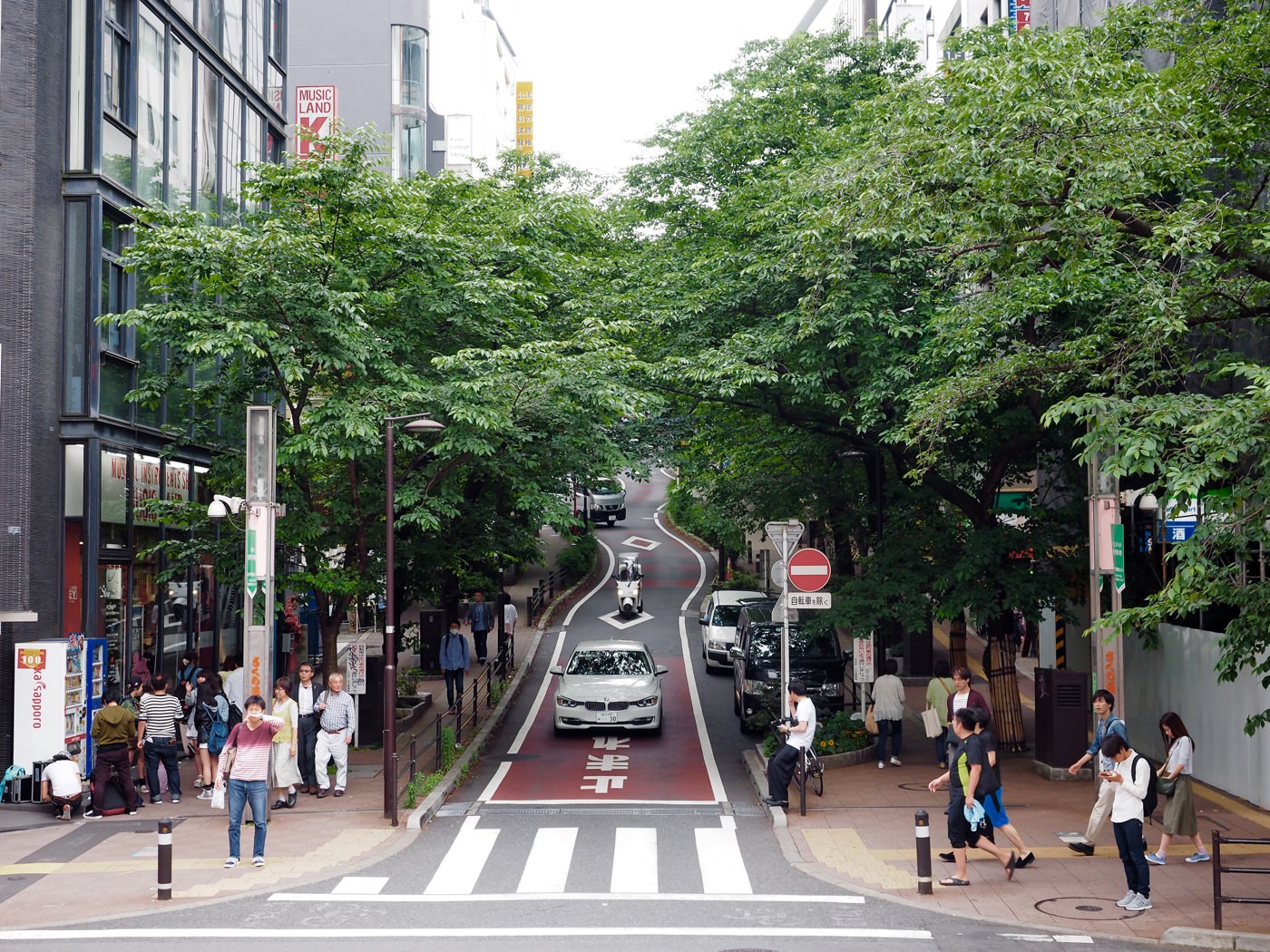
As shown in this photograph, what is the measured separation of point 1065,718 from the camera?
1823 cm

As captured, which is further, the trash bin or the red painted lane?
the trash bin

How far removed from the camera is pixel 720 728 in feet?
78.5

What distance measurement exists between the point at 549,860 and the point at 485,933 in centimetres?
289

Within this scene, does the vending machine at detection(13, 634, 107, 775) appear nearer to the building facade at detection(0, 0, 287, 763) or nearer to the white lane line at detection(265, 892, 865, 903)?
the building facade at detection(0, 0, 287, 763)

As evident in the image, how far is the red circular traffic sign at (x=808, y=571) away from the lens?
16859 mm

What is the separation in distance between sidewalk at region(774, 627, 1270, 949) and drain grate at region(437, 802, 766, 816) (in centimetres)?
92

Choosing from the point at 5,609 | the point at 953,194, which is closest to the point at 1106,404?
A: the point at 953,194

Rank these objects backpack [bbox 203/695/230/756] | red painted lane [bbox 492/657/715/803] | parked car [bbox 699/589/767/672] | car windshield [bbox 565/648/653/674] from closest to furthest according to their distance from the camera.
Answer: red painted lane [bbox 492/657/715/803] < backpack [bbox 203/695/230/756] < car windshield [bbox 565/648/653/674] < parked car [bbox 699/589/767/672]

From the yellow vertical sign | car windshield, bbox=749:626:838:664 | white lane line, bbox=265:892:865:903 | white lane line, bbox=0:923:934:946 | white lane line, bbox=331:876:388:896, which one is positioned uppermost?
the yellow vertical sign

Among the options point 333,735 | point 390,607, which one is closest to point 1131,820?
point 390,607

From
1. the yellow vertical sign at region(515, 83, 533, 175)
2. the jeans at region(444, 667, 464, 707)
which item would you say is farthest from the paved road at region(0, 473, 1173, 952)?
the yellow vertical sign at region(515, 83, 533, 175)

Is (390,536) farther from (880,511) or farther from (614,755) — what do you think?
(880,511)

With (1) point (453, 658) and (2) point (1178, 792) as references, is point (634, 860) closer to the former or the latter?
(2) point (1178, 792)

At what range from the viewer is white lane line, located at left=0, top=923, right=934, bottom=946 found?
10477 mm
